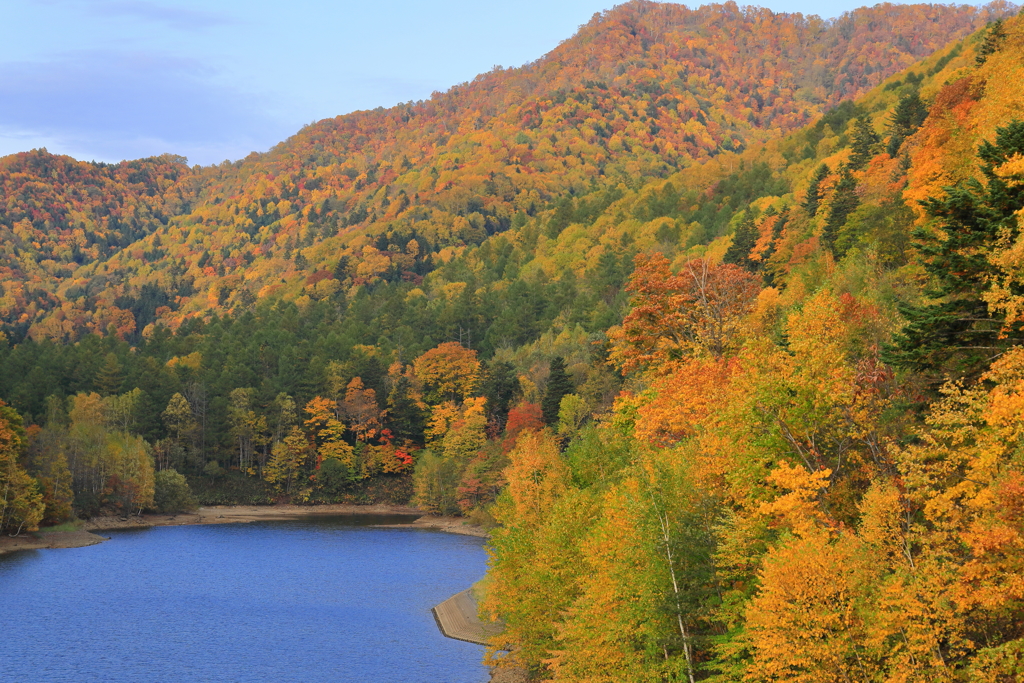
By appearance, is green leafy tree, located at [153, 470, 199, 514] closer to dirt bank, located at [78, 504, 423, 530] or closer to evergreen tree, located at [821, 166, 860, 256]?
dirt bank, located at [78, 504, 423, 530]

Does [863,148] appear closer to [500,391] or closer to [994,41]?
[994,41]

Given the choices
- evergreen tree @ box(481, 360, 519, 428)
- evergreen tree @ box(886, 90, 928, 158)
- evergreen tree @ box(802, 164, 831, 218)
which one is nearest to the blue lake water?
evergreen tree @ box(481, 360, 519, 428)

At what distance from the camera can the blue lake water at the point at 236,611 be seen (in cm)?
5031

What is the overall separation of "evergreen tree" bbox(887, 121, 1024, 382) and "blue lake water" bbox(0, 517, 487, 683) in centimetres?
2932

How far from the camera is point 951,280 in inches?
1212

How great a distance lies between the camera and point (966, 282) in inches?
1181

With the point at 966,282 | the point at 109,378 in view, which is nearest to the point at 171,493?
the point at 109,378

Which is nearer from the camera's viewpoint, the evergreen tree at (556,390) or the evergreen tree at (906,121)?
the evergreen tree at (906,121)

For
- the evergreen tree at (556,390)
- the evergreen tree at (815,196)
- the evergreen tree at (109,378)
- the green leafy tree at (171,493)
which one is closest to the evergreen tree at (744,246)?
the evergreen tree at (815,196)

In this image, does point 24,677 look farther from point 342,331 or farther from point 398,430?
point 342,331

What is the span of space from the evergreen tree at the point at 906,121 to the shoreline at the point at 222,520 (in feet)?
223

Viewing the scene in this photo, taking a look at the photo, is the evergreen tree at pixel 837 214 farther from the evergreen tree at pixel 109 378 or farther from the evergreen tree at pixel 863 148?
the evergreen tree at pixel 109 378

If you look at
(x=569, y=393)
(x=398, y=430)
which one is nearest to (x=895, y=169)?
(x=569, y=393)

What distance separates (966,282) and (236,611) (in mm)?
56657
